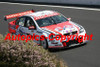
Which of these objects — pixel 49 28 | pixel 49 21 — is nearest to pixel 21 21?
pixel 49 21

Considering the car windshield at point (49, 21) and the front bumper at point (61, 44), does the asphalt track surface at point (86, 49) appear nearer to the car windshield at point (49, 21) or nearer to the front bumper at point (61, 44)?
the front bumper at point (61, 44)

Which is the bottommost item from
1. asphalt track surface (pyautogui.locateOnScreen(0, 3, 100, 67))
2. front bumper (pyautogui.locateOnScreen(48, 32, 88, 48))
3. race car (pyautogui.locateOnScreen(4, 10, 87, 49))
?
asphalt track surface (pyautogui.locateOnScreen(0, 3, 100, 67))

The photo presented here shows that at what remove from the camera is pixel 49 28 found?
484 inches

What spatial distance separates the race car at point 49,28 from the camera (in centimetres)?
1184

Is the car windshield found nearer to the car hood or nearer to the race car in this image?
the race car

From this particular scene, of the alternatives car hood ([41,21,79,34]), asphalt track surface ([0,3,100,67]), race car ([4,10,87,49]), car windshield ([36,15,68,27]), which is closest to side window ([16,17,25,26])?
race car ([4,10,87,49])

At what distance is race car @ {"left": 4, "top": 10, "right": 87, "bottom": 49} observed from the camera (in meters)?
11.8

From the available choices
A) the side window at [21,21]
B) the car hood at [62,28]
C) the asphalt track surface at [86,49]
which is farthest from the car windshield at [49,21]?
the asphalt track surface at [86,49]

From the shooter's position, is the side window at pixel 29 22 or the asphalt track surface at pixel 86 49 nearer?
the asphalt track surface at pixel 86 49

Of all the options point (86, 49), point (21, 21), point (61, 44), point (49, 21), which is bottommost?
point (86, 49)

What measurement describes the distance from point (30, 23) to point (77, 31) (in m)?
2.38

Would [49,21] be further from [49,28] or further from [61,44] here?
[61,44]

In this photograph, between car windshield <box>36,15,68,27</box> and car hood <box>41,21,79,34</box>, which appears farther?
car windshield <box>36,15,68,27</box>

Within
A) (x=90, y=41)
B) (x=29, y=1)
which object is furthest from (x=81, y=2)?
(x=90, y=41)
